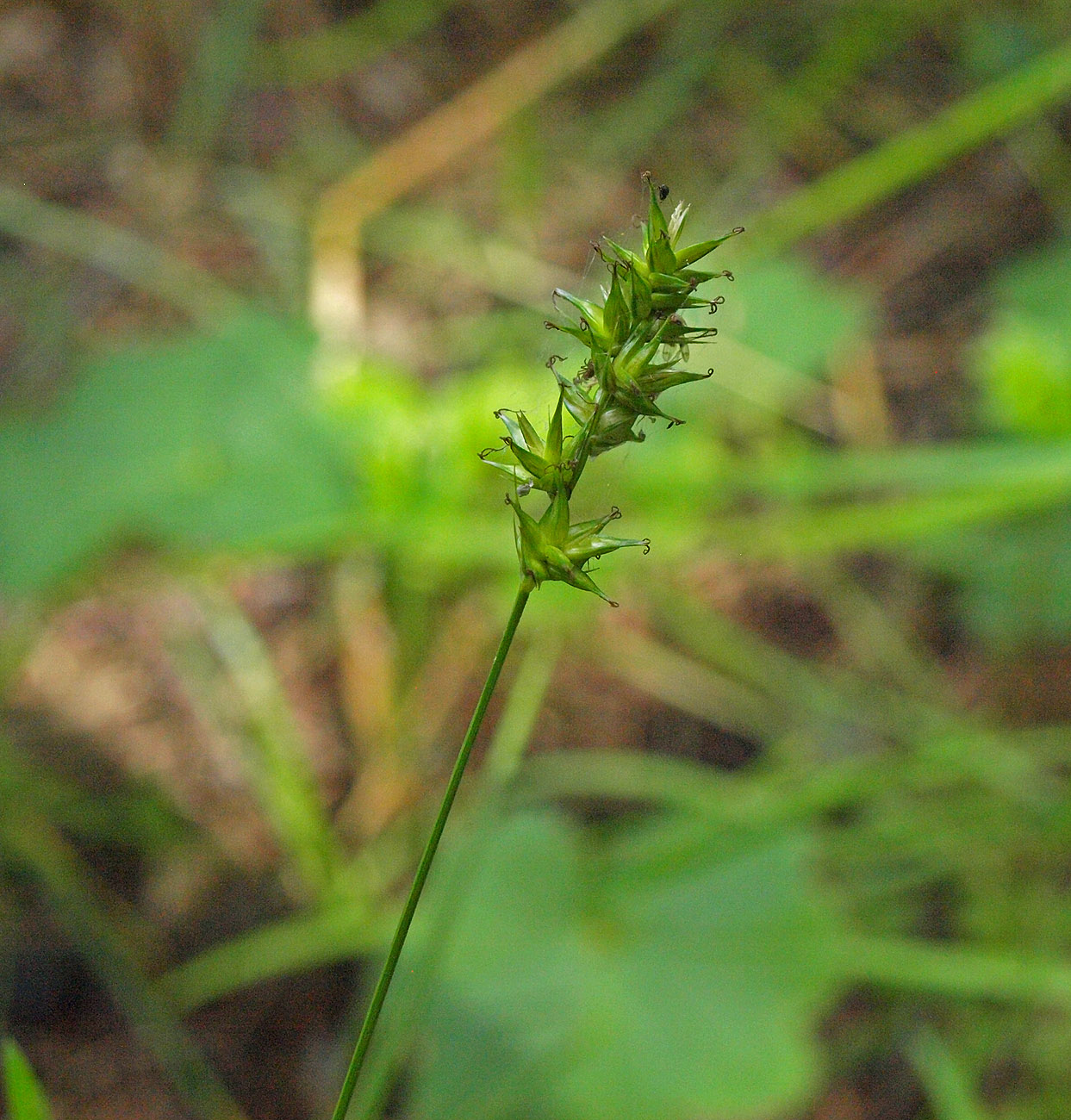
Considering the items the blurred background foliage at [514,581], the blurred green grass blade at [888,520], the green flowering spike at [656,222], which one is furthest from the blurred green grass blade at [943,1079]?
the green flowering spike at [656,222]

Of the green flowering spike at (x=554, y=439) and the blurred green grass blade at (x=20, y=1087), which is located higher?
the green flowering spike at (x=554, y=439)

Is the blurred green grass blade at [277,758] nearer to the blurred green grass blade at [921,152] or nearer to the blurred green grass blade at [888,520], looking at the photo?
the blurred green grass blade at [888,520]

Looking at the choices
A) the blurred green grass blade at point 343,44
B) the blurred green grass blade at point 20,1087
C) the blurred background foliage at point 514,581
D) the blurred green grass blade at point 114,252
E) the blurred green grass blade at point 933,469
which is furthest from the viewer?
the blurred green grass blade at point 343,44

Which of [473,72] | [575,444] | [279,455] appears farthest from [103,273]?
[575,444]

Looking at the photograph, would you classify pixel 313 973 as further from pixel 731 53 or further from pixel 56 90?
pixel 731 53

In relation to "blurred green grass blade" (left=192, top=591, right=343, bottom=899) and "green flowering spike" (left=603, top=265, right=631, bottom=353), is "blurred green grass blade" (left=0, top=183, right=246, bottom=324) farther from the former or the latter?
"green flowering spike" (left=603, top=265, right=631, bottom=353)

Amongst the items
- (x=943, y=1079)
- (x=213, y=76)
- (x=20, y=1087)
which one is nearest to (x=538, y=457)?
(x=20, y=1087)

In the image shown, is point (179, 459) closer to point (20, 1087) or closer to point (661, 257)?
point (20, 1087)
